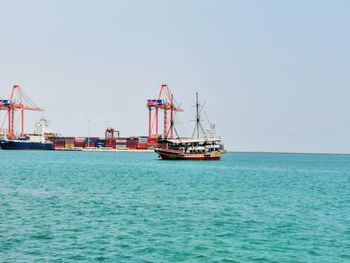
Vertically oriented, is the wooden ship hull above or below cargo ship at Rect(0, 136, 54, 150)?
below

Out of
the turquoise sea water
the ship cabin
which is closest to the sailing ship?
the ship cabin

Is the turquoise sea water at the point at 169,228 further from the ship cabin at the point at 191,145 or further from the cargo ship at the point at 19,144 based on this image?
the cargo ship at the point at 19,144

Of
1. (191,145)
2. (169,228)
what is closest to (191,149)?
(191,145)

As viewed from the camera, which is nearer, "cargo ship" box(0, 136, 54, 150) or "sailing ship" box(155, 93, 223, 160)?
"sailing ship" box(155, 93, 223, 160)

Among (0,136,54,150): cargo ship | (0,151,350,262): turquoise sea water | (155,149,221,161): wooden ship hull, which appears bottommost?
(0,151,350,262): turquoise sea water

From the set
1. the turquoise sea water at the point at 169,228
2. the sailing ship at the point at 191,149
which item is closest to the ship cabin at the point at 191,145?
the sailing ship at the point at 191,149

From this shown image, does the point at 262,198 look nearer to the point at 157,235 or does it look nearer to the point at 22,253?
the point at 157,235

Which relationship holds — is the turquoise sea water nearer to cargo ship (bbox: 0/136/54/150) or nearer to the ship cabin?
the ship cabin

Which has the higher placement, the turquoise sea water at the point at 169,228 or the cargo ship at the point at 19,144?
the cargo ship at the point at 19,144

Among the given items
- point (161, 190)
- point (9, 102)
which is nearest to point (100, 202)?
point (161, 190)

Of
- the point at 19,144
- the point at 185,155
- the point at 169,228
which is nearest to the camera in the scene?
the point at 169,228

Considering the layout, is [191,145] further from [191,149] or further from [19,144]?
[19,144]

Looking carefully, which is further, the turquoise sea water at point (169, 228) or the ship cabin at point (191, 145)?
the ship cabin at point (191, 145)

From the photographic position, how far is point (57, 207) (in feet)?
93.3
